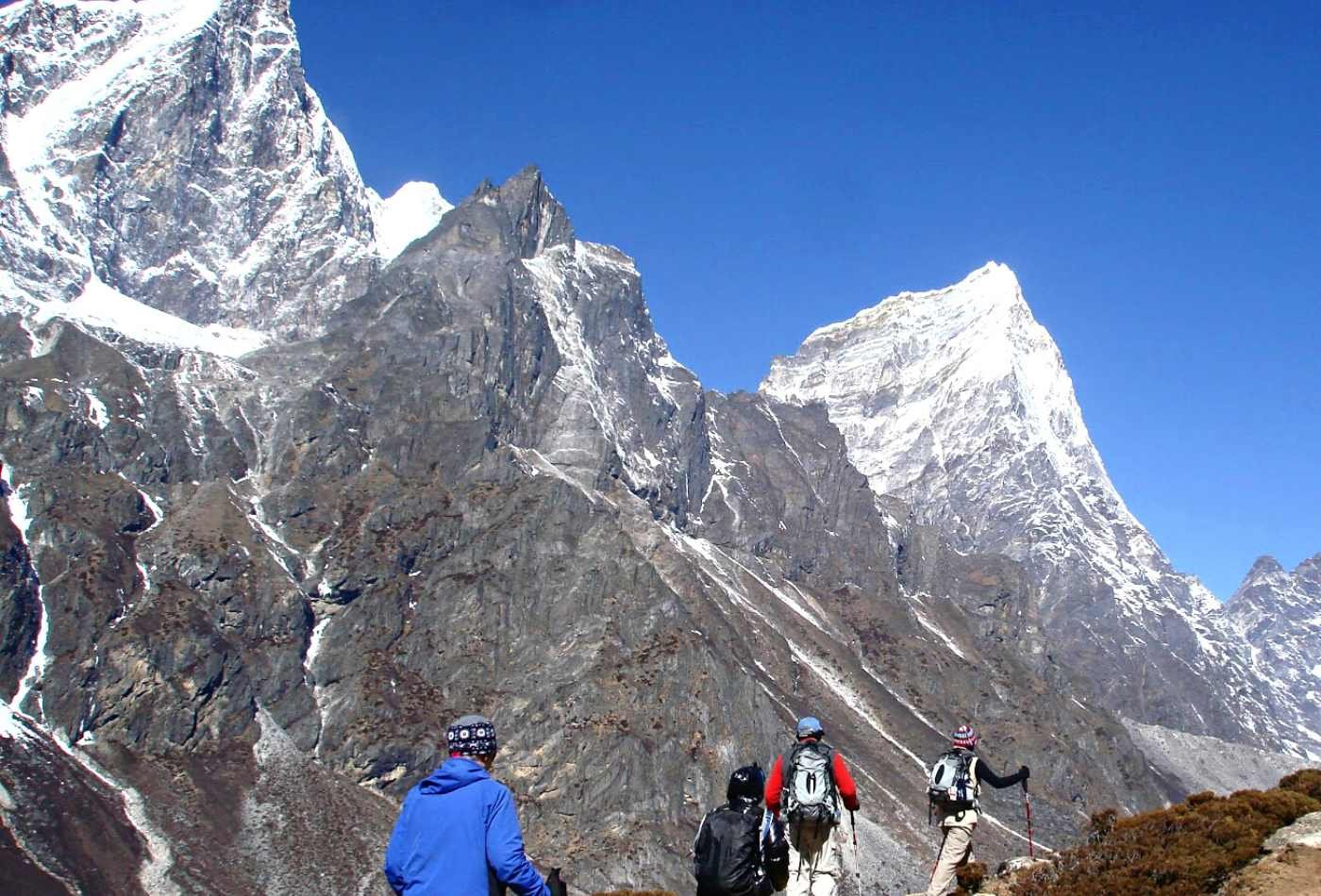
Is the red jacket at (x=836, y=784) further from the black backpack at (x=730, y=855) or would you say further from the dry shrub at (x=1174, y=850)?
the dry shrub at (x=1174, y=850)

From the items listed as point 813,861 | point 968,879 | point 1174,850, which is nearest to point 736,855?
point 813,861

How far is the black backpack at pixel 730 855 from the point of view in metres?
16.8

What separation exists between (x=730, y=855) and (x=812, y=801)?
2525 mm

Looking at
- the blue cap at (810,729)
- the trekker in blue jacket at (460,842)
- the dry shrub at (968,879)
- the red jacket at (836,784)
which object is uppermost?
the blue cap at (810,729)

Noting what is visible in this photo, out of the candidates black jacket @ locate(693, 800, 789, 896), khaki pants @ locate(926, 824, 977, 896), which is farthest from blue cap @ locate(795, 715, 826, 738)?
khaki pants @ locate(926, 824, 977, 896)

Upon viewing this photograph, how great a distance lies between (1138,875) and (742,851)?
10.5m

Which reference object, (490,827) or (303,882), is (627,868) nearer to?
(303,882)

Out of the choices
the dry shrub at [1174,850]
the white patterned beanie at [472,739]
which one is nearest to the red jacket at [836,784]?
the white patterned beanie at [472,739]

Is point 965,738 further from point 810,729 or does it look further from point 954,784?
point 810,729

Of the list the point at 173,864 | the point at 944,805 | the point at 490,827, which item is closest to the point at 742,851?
the point at 490,827

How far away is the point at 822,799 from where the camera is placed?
1898 centimetres

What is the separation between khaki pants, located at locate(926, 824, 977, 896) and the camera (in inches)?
975

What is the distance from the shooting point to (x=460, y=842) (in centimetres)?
1258

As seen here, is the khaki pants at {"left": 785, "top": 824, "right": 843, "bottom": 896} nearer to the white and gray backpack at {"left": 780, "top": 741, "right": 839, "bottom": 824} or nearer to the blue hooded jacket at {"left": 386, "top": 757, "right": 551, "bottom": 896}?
the white and gray backpack at {"left": 780, "top": 741, "right": 839, "bottom": 824}
